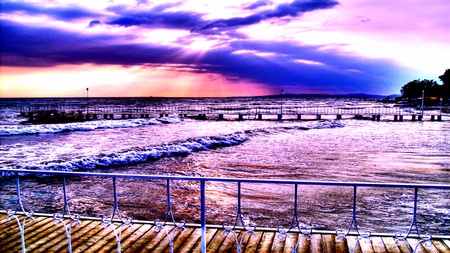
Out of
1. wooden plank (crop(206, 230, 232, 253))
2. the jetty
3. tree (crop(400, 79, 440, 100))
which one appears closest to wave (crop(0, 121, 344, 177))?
wooden plank (crop(206, 230, 232, 253))

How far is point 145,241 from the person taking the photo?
16.0 ft

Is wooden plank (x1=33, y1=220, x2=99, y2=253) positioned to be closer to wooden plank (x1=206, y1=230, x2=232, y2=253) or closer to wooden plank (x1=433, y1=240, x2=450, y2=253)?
wooden plank (x1=206, y1=230, x2=232, y2=253)

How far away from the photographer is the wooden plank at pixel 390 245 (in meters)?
4.41

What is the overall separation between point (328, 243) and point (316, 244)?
176 mm

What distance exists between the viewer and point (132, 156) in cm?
1711

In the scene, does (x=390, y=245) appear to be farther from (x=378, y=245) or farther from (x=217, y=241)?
(x=217, y=241)

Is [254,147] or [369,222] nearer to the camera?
[369,222]

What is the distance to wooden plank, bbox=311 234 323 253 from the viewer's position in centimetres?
448

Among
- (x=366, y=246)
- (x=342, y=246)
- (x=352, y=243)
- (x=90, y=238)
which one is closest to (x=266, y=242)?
(x=342, y=246)

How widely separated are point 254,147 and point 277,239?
52.8 feet

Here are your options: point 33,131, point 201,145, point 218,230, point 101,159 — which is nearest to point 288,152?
point 201,145

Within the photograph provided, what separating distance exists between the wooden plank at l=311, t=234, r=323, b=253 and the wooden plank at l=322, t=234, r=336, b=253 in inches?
1.9

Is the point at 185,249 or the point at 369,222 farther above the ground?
the point at 185,249

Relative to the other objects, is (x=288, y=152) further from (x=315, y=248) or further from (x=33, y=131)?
(x=33, y=131)
